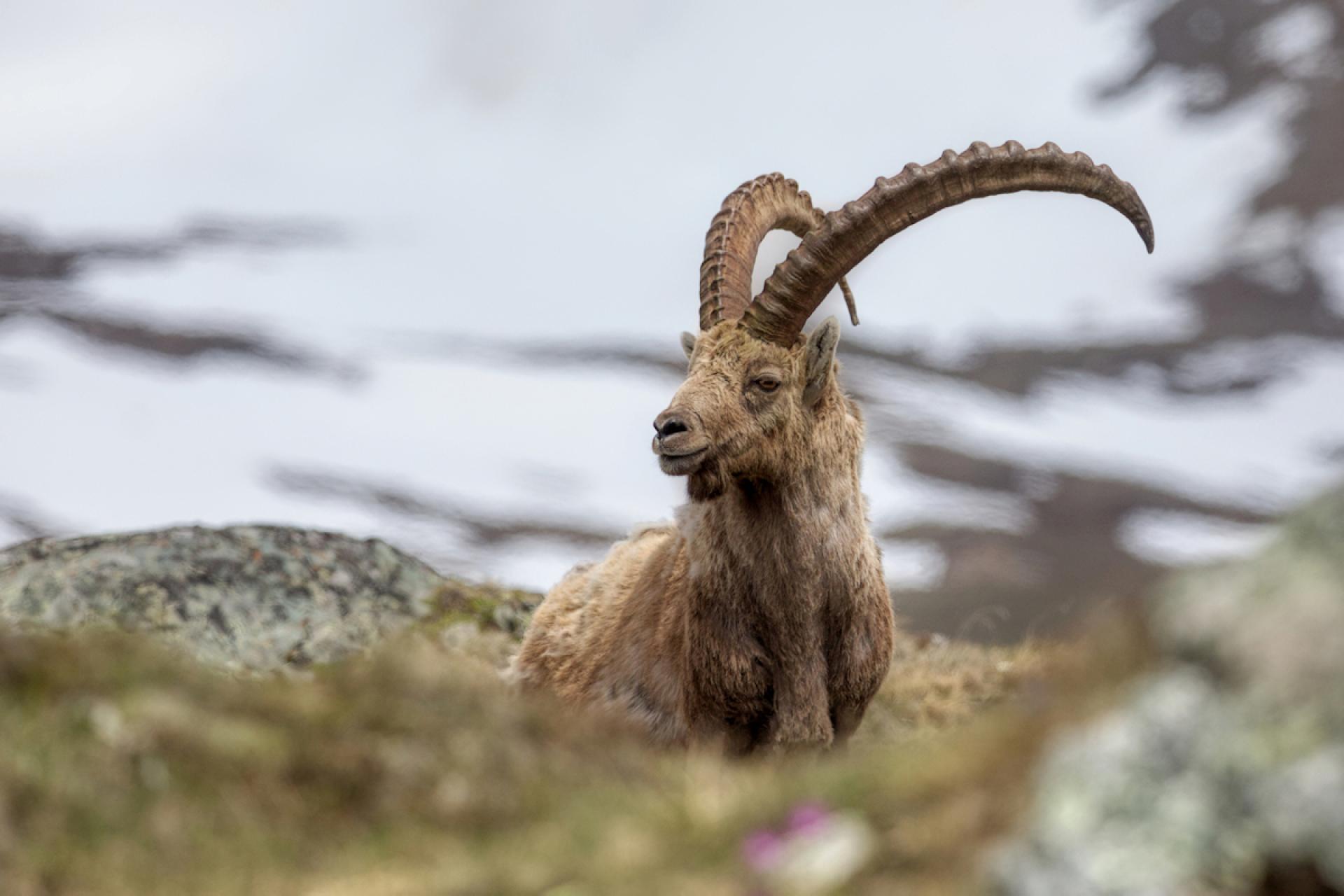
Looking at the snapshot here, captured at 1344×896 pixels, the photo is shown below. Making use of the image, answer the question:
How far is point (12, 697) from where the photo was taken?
15.6ft

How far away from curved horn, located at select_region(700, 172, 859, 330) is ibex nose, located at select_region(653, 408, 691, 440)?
1628mm

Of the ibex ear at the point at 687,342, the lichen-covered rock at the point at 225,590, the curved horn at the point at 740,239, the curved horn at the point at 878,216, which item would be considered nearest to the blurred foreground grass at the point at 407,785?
the curved horn at the point at 878,216

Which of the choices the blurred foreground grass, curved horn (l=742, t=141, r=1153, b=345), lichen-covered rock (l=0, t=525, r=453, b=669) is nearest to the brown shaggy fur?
curved horn (l=742, t=141, r=1153, b=345)

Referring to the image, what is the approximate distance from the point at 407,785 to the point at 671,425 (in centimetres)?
439

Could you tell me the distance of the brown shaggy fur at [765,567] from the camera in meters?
8.82

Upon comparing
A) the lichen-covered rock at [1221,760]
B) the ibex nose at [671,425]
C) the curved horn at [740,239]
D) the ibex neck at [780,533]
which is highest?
the curved horn at [740,239]

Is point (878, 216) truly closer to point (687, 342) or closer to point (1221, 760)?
point (687, 342)

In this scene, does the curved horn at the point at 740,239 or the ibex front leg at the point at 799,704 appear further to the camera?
the curved horn at the point at 740,239

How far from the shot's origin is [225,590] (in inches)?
504

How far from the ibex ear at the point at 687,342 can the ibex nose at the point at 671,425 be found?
→ 5.26ft

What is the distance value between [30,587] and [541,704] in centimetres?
877

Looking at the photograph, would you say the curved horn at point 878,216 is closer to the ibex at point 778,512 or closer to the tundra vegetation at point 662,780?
the ibex at point 778,512

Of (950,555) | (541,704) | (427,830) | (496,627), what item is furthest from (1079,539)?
(427,830)

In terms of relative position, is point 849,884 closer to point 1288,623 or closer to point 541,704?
point 1288,623
